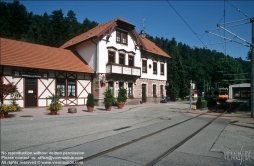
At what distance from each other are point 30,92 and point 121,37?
1293 cm

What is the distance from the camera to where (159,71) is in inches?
1276

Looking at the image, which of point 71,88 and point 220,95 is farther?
point 220,95

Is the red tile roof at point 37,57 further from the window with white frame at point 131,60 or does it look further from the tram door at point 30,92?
the window with white frame at point 131,60

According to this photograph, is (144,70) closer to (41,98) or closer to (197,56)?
(41,98)

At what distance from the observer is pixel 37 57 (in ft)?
65.2

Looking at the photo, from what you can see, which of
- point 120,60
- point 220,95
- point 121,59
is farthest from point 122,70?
point 220,95

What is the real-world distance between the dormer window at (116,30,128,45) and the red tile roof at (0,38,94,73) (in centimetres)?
544

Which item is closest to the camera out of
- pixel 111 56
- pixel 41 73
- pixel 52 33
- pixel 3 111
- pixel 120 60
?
pixel 3 111

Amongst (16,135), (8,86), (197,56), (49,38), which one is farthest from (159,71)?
(197,56)

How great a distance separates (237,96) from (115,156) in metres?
61.0

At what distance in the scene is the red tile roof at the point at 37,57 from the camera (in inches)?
694

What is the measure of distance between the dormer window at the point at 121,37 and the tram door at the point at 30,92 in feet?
37.4

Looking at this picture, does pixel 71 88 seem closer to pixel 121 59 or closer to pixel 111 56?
pixel 111 56

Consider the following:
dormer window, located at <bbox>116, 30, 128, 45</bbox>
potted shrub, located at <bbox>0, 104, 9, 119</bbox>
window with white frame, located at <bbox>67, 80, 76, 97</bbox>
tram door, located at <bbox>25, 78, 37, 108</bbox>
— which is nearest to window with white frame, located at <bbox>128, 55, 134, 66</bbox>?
dormer window, located at <bbox>116, 30, 128, 45</bbox>
